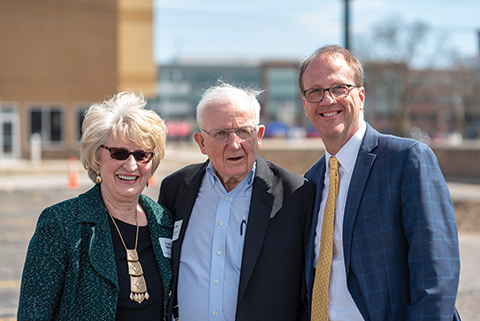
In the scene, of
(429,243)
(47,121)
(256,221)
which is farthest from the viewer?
(47,121)

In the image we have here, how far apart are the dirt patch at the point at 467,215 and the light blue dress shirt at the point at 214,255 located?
7945 millimetres

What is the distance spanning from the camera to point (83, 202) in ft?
8.82

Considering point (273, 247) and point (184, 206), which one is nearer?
point (273, 247)

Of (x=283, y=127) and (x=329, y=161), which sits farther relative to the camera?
(x=283, y=127)

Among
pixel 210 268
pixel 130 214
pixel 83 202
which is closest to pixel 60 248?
pixel 83 202

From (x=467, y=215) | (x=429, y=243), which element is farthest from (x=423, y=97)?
(x=429, y=243)

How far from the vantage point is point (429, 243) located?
2256mm

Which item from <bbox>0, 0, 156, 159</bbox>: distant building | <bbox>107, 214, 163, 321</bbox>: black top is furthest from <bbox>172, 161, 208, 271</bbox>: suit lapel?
<bbox>0, 0, 156, 159</bbox>: distant building

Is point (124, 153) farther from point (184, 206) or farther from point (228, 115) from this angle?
point (228, 115)

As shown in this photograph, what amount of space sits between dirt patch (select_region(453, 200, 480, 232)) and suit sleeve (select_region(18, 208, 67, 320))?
8781 millimetres

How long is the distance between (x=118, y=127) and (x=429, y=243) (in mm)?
1721

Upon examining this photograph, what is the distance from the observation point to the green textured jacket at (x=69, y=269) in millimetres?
2410

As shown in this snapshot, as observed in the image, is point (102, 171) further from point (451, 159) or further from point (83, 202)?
point (451, 159)

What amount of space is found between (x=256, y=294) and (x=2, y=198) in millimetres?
14334
